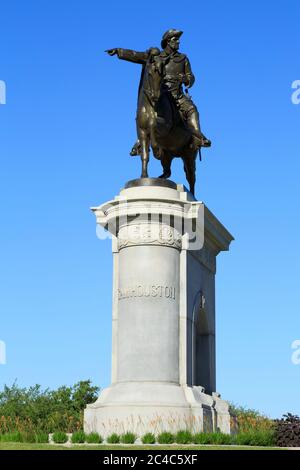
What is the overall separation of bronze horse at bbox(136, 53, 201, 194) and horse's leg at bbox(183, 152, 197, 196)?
0.23 m

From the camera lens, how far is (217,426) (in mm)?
22938

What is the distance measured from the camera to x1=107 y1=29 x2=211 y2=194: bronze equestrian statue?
76.7 feet

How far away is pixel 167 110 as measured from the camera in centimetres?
2416

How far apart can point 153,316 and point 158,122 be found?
16.9ft

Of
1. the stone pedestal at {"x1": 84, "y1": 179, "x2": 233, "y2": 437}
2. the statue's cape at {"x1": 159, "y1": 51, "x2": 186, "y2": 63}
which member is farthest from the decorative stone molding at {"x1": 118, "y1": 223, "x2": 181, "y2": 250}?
the statue's cape at {"x1": 159, "y1": 51, "x2": 186, "y2": 63}

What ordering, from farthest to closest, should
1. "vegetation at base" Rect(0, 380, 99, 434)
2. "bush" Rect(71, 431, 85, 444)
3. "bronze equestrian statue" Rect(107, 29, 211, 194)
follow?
"vegetation at base" Rect(0, 380, 99, 434) → "bronze equestrian statue" Rect(107, 29, 211, 194) → "bush" Rect(71, 431, 85, 444)

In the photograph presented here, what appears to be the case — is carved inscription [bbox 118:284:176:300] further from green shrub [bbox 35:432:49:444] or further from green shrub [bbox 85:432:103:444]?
green shrub [bbox 35:432:49:444]

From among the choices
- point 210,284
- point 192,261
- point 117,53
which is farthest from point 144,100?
point 210,284

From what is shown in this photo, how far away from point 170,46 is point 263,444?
446 inches

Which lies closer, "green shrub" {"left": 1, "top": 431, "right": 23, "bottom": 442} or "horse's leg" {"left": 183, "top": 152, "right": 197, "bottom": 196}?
"green shrub" {"left": 1, "top": 431, "right": 23, "bottom": 442}

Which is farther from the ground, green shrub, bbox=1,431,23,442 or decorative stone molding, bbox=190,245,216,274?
decorative stone molding, bbox=190,245,216,274

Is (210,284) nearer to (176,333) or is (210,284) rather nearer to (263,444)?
(176,333)

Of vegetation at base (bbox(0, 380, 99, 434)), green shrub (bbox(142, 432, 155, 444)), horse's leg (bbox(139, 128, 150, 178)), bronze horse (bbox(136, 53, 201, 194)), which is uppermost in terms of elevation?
bronze horse (bbox(136, 53, 201, 194))

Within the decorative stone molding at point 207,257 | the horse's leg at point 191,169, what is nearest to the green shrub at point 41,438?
the decorative stone molding at point 207,257
